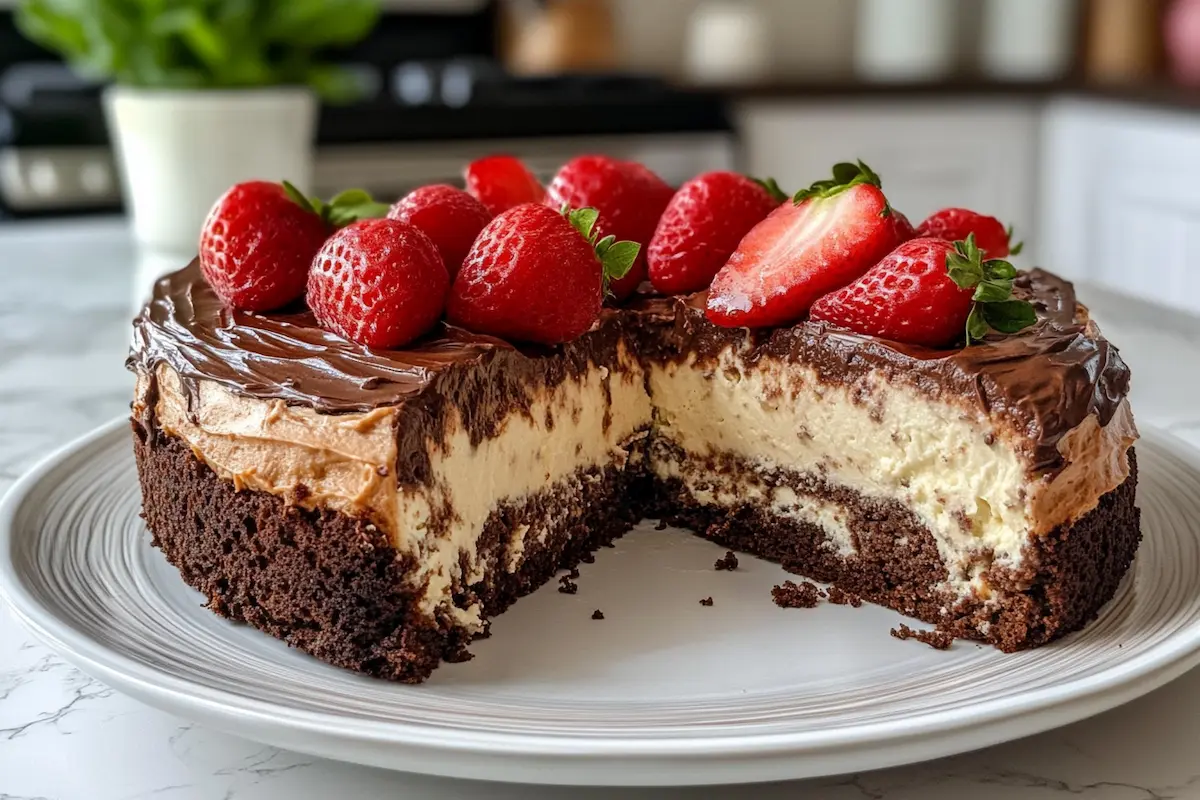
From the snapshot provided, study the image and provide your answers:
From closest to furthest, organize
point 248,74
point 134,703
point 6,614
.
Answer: point 134,703, point 6,614, point 248,74

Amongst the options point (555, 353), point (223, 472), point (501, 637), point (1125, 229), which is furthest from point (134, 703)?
point (1125, 229)

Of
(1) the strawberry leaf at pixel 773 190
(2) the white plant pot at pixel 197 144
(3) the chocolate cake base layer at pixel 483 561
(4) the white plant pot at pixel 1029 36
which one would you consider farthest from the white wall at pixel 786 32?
(3) the chocolate cake base layer at pixel 483 561

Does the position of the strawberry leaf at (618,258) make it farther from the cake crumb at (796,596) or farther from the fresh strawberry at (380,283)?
the cake crumb at (796,596)

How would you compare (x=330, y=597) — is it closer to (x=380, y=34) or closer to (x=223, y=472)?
(x=223, y=472)

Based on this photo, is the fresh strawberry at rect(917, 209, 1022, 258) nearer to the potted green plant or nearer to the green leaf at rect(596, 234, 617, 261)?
the green leaf at rect(596, 234, 617, 261)

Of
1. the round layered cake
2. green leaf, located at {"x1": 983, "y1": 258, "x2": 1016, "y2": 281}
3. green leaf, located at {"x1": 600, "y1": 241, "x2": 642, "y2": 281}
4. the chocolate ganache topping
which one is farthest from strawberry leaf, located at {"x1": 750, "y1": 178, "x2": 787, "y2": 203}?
green leaf, located at {"x1": 983, "y1": 258, "x2": 1016, "y2": 281}

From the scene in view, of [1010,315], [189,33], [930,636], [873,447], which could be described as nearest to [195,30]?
[189,33]

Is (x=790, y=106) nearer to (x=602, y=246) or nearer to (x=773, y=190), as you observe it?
(x=773, y=190)
